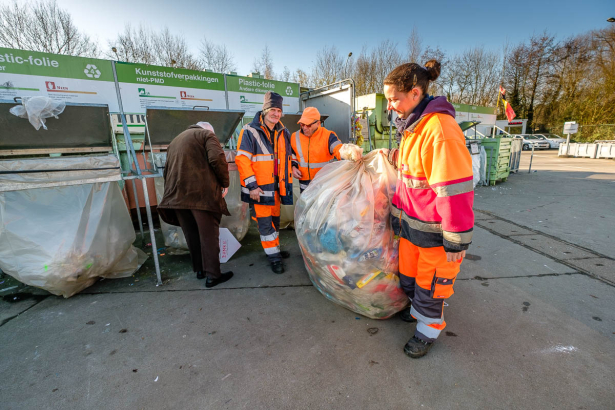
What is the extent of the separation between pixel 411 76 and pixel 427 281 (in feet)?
3.70

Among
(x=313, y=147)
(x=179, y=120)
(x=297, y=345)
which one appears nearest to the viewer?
(x=297, y=345)

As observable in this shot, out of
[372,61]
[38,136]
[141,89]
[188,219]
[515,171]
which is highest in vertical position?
[372,61]

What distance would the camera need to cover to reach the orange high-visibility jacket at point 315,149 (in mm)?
2895

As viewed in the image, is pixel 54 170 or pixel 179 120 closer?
pixel 54 170

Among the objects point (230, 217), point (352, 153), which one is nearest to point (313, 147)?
point (352, 153)

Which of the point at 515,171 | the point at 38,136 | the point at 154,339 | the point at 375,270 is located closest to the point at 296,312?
the point at 375,270

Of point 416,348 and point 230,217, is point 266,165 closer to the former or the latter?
point 230,217

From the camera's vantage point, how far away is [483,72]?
961 inches

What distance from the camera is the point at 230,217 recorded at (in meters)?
3.34

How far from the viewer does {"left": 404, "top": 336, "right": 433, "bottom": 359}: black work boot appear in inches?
64.6

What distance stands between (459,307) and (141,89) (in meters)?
6.06

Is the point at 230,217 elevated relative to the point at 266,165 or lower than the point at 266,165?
lower

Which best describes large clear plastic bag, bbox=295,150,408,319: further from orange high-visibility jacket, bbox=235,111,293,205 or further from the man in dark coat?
the man in dark coat

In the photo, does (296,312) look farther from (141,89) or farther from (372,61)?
(372,61)
